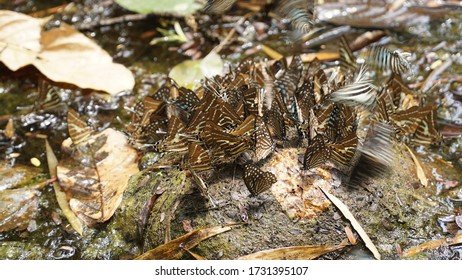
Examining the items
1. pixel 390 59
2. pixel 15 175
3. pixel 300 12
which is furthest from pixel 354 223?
pixel 15 175

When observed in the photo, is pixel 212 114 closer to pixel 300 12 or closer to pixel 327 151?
pixel 327 151

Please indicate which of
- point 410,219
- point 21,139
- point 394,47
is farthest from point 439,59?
point 21,139

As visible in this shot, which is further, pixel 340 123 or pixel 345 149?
pixel 340 123

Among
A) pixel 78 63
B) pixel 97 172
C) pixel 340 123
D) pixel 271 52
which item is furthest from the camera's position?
pixel 271 52

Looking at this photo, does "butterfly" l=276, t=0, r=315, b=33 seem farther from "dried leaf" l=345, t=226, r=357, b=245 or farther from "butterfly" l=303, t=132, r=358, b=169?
"dried leaf" l=345, t=226, r=357, b=245

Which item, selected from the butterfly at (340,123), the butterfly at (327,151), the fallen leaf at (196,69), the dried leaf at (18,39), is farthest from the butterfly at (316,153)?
the dried leaf at (18,39)

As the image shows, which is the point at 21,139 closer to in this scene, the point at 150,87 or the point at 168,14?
the point at 150,87

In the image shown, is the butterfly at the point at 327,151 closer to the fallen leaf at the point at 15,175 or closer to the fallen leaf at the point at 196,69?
the fallen leaf at the point at 196,69

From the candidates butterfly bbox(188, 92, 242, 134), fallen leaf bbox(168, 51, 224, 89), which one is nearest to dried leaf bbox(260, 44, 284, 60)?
fallen leaf bbox(168, 51, 224, 89)
